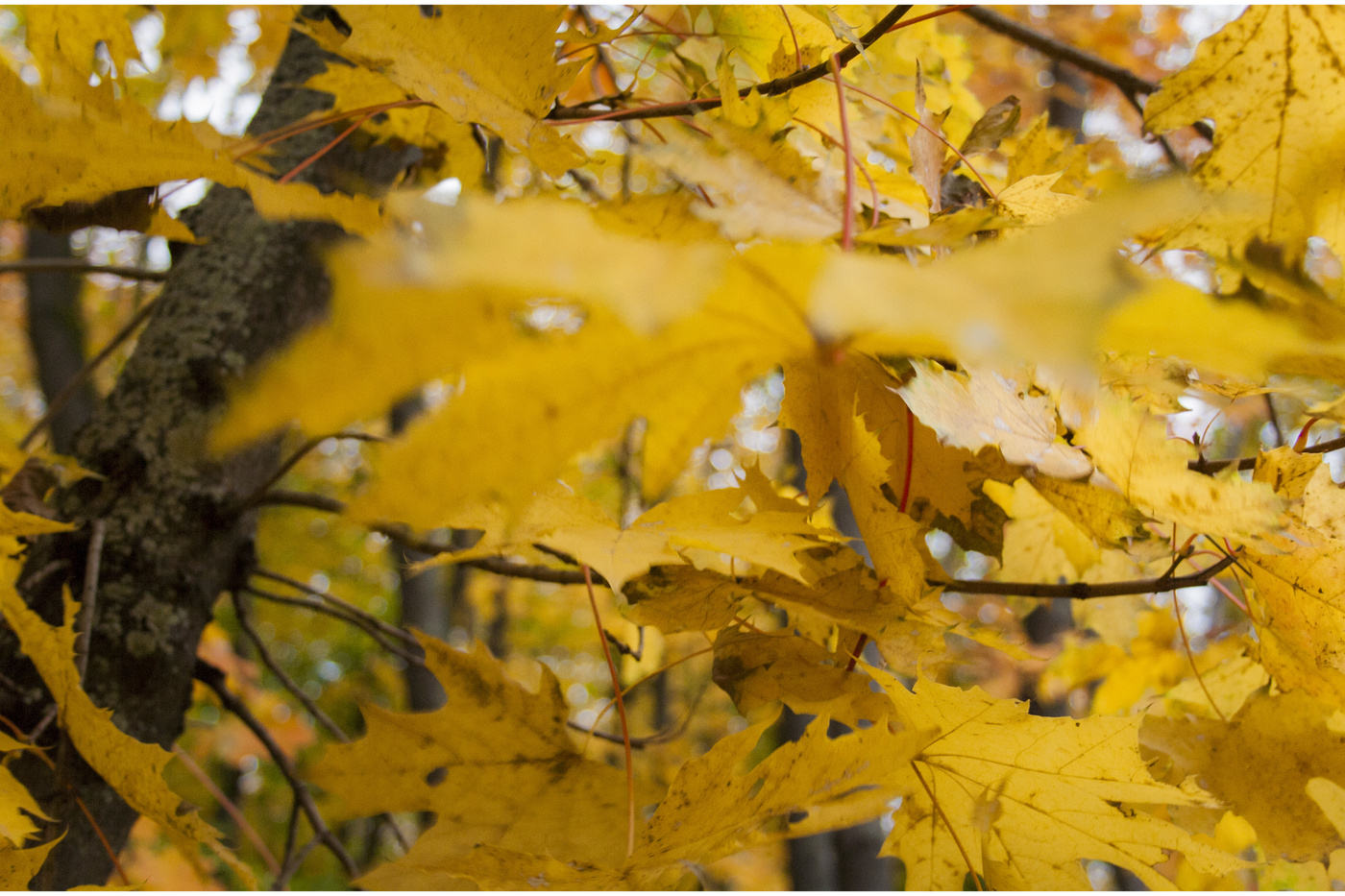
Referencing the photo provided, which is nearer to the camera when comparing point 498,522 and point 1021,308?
point 1021,308

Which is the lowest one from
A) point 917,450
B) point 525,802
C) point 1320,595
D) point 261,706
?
point 261,706

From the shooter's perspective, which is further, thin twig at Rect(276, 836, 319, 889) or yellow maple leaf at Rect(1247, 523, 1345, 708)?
thin twig at Rect(276, 836, 319, 889)

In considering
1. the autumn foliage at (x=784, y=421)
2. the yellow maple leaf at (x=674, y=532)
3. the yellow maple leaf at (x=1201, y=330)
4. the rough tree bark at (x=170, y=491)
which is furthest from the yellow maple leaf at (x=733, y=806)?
the rough tree bark at (x=170, y=491)

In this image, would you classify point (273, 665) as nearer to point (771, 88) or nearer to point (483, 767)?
point (483, 767)

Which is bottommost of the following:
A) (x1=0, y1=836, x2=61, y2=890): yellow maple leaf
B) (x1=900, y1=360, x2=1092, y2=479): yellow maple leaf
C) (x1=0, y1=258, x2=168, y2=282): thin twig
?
(x1=0, y1=836, x2=61, y2=890): yellow maple leaf

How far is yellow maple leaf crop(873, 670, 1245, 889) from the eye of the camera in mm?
466

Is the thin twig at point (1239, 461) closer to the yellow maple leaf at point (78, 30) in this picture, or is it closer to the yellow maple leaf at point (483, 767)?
the yellow maple leaf at point (483, 767)

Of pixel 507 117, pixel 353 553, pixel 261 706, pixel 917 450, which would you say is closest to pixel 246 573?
pixel 507 117

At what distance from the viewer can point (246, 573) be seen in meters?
0.87

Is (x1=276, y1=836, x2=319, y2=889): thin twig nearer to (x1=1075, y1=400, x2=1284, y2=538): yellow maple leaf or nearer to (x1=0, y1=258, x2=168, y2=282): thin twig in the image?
(x1=0, y1=258, x2=168, y2=282): thin twig

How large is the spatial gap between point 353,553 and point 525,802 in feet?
17.2

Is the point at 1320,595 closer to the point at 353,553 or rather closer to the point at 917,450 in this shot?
the point at 917,450

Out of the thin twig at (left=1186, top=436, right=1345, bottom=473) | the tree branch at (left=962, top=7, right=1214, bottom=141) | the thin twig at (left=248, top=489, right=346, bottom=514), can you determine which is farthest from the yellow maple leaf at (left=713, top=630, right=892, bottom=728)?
the tree branch at (left=962, top=7, right=1214, bottom=141)

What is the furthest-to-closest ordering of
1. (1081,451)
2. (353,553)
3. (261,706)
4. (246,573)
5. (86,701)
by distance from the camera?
(353,553) → (261,706) → (246,573) → (86,701) → (1081,451)
